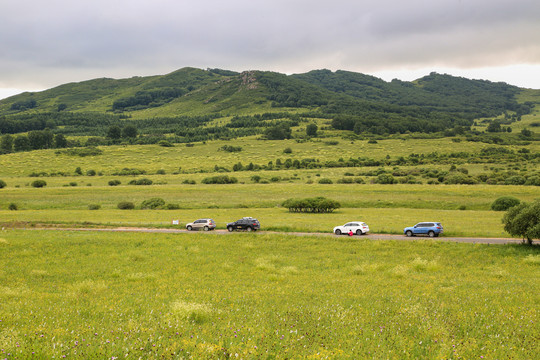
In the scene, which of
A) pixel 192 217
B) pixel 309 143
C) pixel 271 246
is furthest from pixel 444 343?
pixel 309 143

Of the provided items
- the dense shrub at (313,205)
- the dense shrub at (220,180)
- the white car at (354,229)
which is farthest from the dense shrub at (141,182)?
the white car at (354,229)

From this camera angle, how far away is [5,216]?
5784 centimetres

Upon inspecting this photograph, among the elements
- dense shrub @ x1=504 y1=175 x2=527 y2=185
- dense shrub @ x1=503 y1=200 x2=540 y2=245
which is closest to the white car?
dense shrub @ x1=503 y1=200 x2=540 y2=245

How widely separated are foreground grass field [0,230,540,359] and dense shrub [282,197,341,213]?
31287 mm

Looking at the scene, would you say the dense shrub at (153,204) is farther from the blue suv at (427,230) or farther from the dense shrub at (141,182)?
the blue suv at (427,230)

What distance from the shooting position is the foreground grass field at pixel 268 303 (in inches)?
354

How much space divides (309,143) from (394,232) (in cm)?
15296

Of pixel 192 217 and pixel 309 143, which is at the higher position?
pixel 309 143

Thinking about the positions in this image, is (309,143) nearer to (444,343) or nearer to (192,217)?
(192,217)

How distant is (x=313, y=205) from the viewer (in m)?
65.4

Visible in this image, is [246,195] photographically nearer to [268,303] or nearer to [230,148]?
[268,303]

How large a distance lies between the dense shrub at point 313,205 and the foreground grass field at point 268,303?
103ft

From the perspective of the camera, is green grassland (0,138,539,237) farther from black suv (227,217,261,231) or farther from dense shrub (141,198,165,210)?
dense shrub (141,198,165,210)

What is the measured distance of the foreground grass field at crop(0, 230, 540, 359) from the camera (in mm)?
9000
